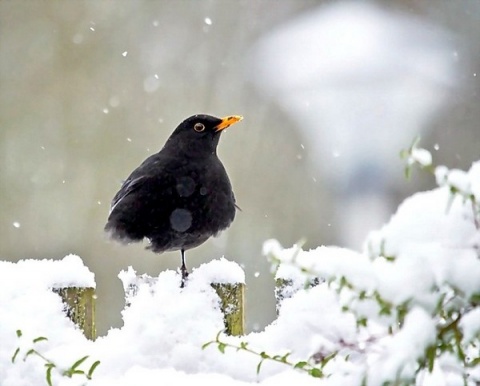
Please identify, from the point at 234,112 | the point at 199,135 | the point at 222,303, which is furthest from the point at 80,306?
the point at 234,112

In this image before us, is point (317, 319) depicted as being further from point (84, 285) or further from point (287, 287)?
point (84, 285)

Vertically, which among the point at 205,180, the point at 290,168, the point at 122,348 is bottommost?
the point at 122,348

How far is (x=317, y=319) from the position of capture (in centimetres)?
144

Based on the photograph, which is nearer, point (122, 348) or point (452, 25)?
point (122, 348)

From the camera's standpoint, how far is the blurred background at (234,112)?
731 cm

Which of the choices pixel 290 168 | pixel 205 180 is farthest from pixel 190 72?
pixel 205 180

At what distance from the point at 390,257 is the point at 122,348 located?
88cm

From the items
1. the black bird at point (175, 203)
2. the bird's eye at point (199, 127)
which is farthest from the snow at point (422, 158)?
the bird's eye at point (199, 127)

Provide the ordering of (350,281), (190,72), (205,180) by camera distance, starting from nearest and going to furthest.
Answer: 1. (350,281)
2. (205,180)
3. (190,72)

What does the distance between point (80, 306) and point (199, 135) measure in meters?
1.47

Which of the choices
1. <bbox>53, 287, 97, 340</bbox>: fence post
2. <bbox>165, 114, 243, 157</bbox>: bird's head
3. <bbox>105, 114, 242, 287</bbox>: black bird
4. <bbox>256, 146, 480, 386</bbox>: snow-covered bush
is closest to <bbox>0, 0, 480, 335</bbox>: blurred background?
<bbox>165, 114, 243, 157</bbox>: bird's head

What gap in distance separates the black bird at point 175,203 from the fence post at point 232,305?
37.8 inches

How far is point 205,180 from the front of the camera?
2.98 metres

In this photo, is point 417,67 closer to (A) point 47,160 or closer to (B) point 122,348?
(A) point 47,160
